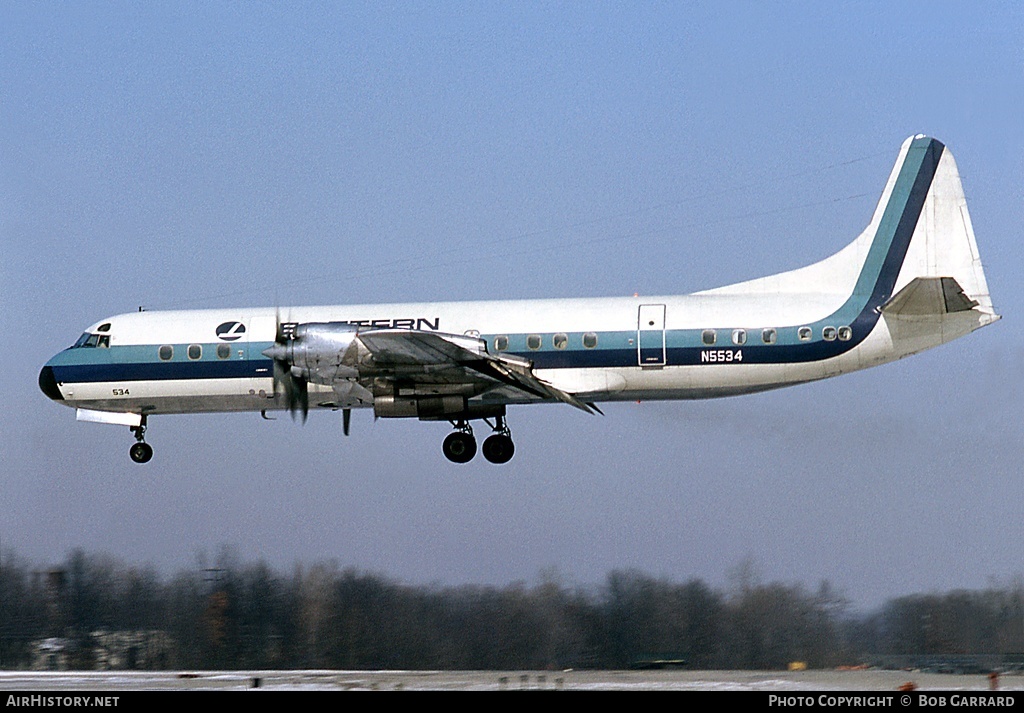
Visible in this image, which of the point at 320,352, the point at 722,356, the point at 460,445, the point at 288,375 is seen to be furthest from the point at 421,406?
the point at 722,356

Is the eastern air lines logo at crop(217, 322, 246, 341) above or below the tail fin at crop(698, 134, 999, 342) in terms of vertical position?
below

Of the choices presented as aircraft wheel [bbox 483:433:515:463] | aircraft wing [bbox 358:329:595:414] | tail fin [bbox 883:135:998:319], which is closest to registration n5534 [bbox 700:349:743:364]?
aircraft wing [bbox 358:329:595:414]

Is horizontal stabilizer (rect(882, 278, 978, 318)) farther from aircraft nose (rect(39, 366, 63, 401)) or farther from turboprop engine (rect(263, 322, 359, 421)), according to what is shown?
aircraft nose (rect(39, 366, 63, 401))

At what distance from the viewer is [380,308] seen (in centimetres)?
3828

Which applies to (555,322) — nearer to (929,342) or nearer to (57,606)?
(929,342)

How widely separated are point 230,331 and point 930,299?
17641mm

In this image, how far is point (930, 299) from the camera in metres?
35.0

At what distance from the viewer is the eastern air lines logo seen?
38312 millimetres

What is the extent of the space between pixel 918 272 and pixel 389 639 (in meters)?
17.3

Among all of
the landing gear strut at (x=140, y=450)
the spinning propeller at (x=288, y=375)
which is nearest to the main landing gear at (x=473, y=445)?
the spinning propeller at (x=288, y=375)

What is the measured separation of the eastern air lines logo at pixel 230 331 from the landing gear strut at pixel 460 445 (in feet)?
20.0

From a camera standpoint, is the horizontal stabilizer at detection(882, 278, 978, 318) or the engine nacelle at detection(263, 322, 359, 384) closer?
the engine nacelle at detection(263, 322, 359, 384)

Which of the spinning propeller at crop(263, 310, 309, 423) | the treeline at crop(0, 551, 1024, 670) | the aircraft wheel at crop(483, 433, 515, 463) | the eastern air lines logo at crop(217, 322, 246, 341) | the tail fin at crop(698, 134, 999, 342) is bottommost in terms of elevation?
the treeline at crop(0, 551, 1024, 670)
